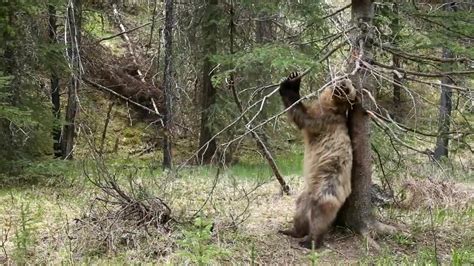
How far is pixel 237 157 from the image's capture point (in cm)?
1764

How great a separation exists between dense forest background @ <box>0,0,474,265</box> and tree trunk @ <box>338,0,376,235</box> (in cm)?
2

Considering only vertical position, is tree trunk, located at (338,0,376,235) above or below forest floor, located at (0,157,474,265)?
above

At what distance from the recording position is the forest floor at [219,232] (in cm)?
603

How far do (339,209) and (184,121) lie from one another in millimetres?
11983

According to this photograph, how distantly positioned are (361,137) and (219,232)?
1882mm

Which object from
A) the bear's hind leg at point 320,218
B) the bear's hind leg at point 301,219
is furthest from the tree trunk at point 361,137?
the bear's hind leg at point 301,219

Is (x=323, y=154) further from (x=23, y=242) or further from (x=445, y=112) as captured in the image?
(x=23, y=242)

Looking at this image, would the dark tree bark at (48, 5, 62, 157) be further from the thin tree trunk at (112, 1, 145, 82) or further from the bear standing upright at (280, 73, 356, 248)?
the bear standing upright at (280, 73, 356, 248)

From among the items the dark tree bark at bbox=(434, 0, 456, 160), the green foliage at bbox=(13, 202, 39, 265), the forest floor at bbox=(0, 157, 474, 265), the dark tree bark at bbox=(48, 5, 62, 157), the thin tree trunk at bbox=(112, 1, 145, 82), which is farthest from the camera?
the thin tree trunk at bbox=(112, 1, 145, 82)

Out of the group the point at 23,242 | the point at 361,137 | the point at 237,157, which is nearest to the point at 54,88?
the point at 237,157

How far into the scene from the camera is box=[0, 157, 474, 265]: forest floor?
6031 millimetres

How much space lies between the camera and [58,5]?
1116cm

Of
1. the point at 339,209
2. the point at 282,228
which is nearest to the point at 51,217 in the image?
the point at 282,228

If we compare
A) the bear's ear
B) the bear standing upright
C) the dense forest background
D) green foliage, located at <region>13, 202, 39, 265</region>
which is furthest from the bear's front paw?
green foliage, located at <region>13, 202, 39, 265</region>
